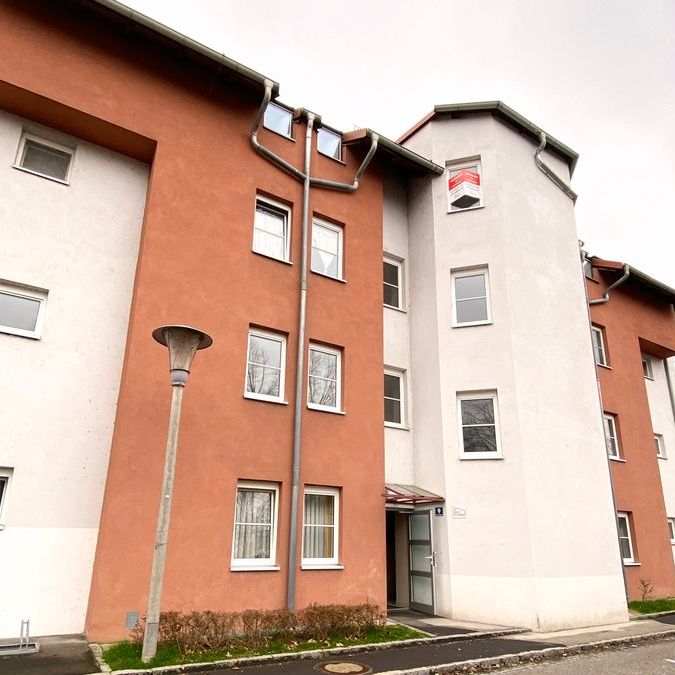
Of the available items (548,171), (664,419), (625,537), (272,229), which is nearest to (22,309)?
(272,229)

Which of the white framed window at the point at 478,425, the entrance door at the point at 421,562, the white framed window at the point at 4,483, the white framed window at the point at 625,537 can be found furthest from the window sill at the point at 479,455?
the white framed window at the point at 4,483

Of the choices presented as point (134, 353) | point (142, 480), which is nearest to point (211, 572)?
point (142, 480)

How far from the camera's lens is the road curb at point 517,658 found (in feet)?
25.8

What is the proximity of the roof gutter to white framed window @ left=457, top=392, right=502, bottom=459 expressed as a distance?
822 centimetres

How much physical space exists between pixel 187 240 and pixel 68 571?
613 centimetres

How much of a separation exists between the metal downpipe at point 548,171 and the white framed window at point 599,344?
4.57 metres

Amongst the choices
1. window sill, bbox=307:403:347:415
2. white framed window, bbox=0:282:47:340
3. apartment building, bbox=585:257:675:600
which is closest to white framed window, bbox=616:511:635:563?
apartment building, bbox=585:257:675:600

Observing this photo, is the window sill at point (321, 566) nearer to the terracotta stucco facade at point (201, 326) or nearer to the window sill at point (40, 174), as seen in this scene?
the terracotta stucco facade at point (201, 326)

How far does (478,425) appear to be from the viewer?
12.9m

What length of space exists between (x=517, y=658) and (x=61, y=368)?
8846 mm

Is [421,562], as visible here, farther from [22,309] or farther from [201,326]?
[22,309]

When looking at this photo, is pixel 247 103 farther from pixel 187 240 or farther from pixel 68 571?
pixel 68 571

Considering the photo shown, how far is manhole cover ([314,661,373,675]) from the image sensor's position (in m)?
7.70

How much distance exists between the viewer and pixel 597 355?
18.3 m
